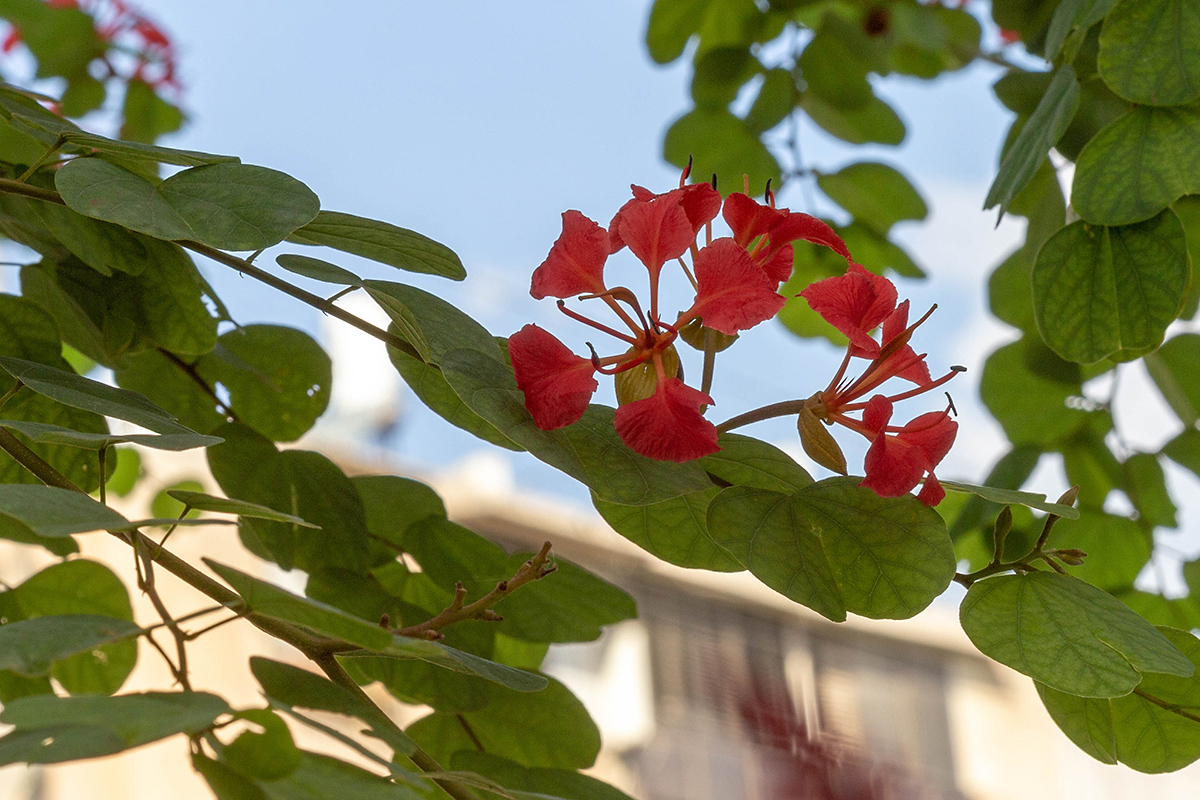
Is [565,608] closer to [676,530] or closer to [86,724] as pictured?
[676,530]

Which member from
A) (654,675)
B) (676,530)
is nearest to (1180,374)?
(676,530)

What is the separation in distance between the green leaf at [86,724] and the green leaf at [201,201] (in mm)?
173

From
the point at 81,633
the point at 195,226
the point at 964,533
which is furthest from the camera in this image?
the point at 964,533

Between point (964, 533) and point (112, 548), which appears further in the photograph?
point (112, 548)

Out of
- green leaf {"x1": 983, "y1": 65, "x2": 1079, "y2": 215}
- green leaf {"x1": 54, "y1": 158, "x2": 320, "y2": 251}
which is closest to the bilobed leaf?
green leaf {"x1": 54, "y1": 158, "x2": 320, "y2": 251}

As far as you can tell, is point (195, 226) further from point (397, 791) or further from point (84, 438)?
point (397, 791)

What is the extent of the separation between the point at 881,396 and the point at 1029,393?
1.57ft

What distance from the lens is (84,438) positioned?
0.35m

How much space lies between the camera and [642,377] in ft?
1.43

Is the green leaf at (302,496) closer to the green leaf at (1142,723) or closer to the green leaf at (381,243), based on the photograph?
the green leaf at (381,243)

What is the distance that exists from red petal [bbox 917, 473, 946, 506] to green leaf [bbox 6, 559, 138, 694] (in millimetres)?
397

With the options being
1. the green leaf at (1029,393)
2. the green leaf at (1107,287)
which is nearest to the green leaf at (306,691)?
the green leaf at (1107,287)

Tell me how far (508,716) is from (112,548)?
3.83 m

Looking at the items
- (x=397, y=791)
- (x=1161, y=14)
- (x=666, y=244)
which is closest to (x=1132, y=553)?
(x=1161, y=14)
